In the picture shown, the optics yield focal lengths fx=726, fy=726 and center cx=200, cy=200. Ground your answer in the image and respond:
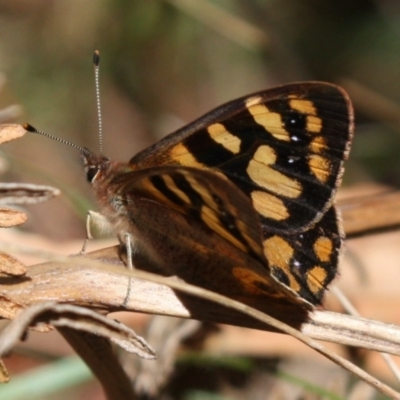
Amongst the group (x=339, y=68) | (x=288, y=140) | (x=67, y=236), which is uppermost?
(x=288, y=140)

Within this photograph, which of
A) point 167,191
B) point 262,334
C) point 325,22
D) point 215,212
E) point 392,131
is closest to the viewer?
point 215,212

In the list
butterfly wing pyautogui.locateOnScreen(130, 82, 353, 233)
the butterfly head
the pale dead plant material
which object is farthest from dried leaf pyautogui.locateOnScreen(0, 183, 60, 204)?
the butterfly head

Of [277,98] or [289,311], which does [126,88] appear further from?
[289,311]

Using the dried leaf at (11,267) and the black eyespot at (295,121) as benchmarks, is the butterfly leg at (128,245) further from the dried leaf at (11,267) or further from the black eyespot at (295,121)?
the black eyespot at (295,121)

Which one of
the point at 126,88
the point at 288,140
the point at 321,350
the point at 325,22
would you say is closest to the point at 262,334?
the point at 288,140

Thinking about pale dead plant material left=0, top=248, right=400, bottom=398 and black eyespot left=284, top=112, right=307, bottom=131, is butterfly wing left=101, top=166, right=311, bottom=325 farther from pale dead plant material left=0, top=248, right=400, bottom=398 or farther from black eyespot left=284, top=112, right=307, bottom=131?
black eyespot left=284, top=112, right=307, bottom=131

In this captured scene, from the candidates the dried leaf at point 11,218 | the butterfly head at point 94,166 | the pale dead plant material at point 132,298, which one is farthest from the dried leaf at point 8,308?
the butterfly head at point 94,166
